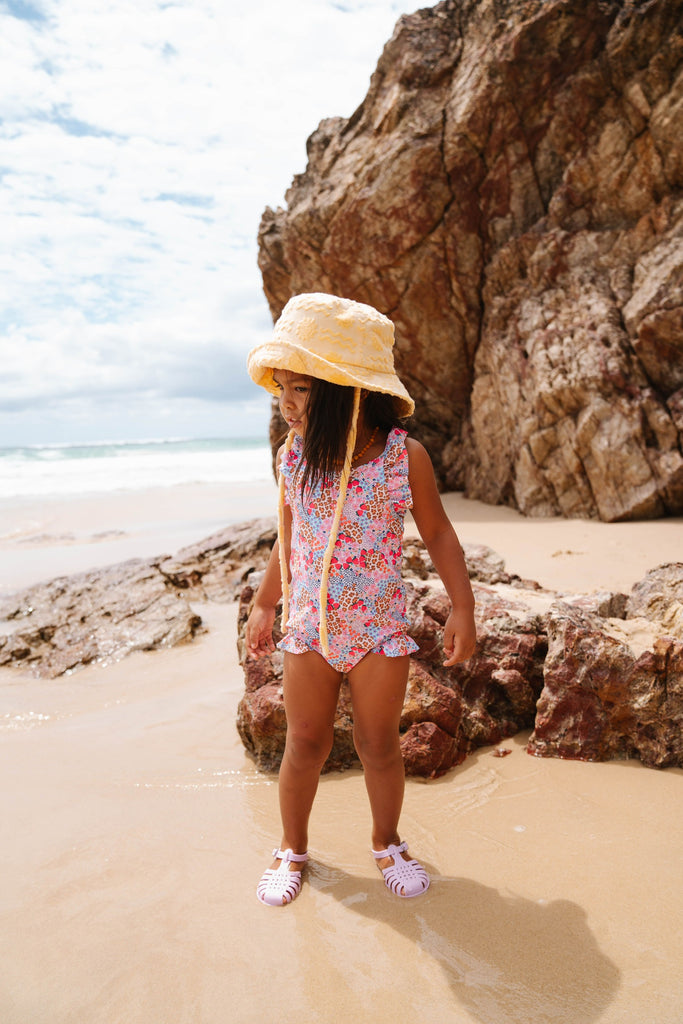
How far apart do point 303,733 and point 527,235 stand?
8.00 metres

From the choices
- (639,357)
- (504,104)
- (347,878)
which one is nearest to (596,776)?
(347,878)

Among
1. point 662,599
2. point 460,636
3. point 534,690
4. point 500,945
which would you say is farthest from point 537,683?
point 500,945

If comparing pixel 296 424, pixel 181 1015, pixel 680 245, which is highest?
pixel 680 245

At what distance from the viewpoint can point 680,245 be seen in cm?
677

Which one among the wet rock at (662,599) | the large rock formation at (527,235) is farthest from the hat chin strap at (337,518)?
the large rock formation at (527,235)

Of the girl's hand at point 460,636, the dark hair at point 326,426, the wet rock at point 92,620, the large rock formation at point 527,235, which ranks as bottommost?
the wet rock at point 92,620

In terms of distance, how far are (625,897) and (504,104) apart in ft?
29.6

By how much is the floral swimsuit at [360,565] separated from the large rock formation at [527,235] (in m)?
5.72

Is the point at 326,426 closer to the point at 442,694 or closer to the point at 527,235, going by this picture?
the point at 442,694

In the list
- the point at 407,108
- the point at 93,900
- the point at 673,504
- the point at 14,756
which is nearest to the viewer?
the point at 93,900

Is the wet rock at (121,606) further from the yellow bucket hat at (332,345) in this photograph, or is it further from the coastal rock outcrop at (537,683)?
the yellow bucket hat at (332,345)

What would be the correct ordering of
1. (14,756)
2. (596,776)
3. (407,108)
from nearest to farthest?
(596,776)
(14,756)
(407,108)

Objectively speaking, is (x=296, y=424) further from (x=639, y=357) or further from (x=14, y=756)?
(x=639, y=357)

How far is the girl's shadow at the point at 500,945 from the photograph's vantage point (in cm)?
145
